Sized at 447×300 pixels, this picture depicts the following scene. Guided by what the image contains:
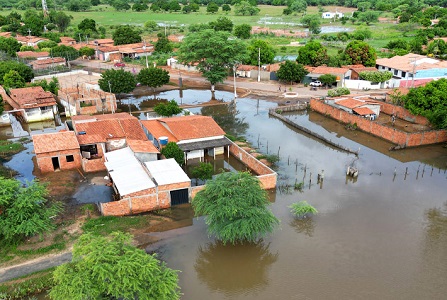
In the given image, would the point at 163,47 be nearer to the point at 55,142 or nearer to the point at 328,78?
the point at 328,78

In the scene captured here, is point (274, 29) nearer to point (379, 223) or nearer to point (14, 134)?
point (14, 134)

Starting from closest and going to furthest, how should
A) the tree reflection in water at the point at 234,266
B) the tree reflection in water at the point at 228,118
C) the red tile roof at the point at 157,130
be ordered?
the tree reflection in water at the point at 234,266 < the red tile roof at the point at 157,130 < the tree reflection in water at the point at 228,118

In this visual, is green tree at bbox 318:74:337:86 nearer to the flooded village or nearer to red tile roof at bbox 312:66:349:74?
red tile roof at bbox 312:66:349:74

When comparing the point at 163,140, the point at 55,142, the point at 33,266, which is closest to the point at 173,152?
the point at 163,140

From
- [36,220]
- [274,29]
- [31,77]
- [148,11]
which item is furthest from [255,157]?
[148,11]

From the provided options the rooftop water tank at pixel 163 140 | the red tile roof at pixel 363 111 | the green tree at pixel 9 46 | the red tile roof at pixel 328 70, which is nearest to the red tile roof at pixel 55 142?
the rooftop water tank at pixel 163 140

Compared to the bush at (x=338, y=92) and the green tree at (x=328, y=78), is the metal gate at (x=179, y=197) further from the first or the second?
the green tree at (x=328, y=78)

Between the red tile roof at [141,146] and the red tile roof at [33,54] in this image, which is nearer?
the red tile roof at [141,146]
